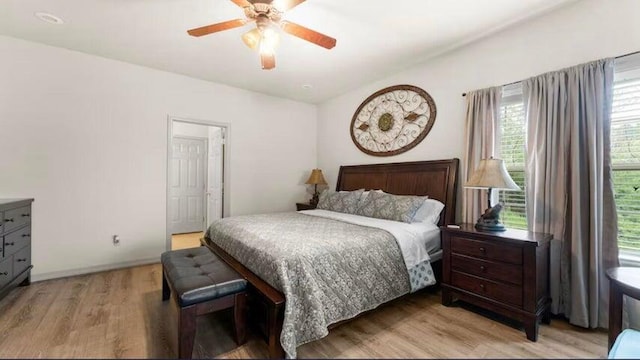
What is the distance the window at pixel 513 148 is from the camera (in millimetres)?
2527

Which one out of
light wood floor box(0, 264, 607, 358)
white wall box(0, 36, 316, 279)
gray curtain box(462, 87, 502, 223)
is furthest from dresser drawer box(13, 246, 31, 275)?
gray curtain box(462, 87, 502, 223)

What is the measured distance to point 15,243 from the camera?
2.51 meters

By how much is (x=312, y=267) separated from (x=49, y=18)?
127 inches

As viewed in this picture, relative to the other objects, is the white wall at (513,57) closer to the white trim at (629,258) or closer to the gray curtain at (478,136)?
the gray curtain at (478,136)

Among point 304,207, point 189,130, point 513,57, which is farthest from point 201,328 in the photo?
point 189,130

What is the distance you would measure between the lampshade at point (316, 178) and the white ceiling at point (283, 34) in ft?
5.39

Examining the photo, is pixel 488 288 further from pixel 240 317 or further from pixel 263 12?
pixel 263 12

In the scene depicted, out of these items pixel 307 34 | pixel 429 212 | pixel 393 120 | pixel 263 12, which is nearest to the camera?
pixel 263 12

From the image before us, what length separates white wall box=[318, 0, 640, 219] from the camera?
6.54 feet

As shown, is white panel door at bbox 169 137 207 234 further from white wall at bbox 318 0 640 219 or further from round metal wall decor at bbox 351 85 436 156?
white wall at bbox 318 0 640 219

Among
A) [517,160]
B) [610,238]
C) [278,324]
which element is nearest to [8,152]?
[278,324]

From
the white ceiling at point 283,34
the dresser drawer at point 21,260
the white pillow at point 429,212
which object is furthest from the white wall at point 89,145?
the white pillow at point 429,212

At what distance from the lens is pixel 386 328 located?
6.42ft

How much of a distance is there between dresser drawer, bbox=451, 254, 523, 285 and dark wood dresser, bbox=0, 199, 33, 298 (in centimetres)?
383
